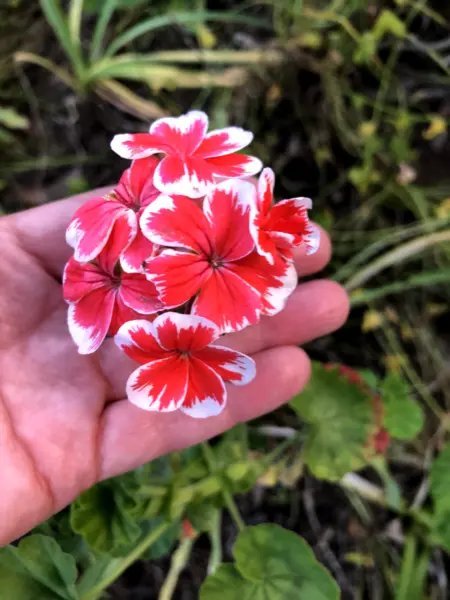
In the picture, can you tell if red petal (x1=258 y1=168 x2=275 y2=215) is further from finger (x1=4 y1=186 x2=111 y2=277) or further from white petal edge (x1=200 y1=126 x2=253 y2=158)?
finger (x1=4 y1=186 x2=111 y2=277)

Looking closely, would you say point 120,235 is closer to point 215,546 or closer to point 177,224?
point 177,224

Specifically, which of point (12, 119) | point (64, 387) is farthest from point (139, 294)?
point (12, 119)

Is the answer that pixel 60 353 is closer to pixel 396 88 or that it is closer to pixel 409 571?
pixel 409 571

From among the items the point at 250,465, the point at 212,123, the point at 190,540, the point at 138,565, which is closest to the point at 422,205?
the point at 212,123

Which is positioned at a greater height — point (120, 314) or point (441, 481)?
point (120, 314)

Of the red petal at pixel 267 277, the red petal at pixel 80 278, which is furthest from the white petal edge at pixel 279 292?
the red petal at pixel 80 278

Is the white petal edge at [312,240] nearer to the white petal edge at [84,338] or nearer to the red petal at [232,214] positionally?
the red petal at [232,214]

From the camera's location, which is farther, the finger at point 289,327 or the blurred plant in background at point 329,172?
the blurred plant in background at point 329,172
